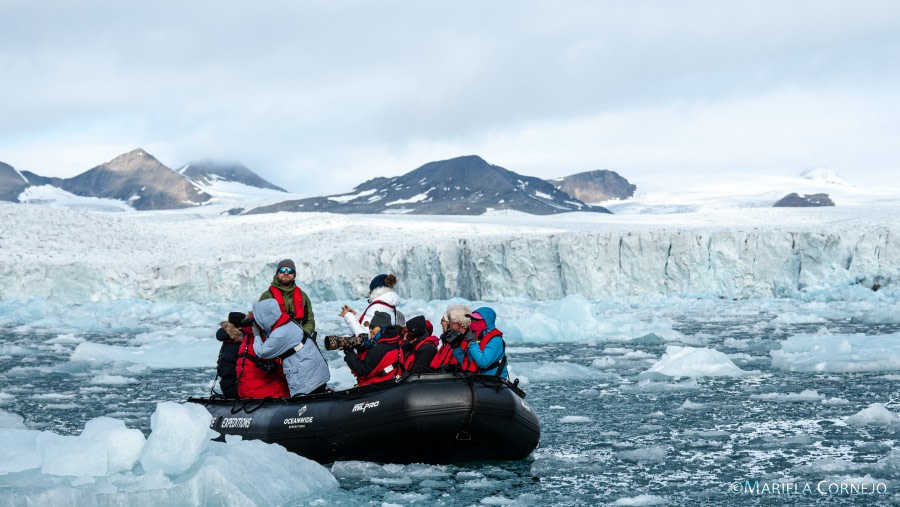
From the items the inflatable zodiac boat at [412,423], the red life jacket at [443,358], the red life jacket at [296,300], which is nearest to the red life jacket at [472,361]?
the red life jacket at [443,358]

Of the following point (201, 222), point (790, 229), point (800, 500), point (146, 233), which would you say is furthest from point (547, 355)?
point (201, 222)

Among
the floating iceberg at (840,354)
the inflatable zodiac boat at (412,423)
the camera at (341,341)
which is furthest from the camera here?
the floating iceberg at (840,354)

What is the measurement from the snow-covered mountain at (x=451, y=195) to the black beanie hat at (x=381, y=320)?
409 ft

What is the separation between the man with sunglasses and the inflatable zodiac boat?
78 centimetres

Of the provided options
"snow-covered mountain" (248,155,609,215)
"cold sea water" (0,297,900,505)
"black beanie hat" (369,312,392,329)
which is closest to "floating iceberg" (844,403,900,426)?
"cold sea water" (0,297,900,505)

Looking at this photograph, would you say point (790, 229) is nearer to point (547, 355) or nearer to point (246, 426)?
point (547, 355)

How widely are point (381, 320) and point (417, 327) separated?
335 mm

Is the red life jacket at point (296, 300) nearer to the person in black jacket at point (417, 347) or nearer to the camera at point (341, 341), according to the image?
the camera at point (341, 341)

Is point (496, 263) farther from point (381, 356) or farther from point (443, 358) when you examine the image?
point (381, 356)

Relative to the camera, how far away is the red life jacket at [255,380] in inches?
310

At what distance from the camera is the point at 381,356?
7.46 m

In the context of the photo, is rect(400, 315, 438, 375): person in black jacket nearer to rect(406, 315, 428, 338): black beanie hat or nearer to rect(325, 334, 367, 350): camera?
rect(406, 315, 428, 338): black beanie hat

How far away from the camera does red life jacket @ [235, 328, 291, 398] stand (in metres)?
7.88

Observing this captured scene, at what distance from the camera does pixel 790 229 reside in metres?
30.0
